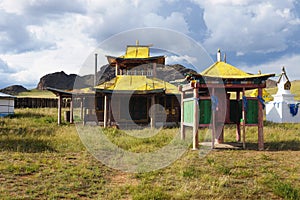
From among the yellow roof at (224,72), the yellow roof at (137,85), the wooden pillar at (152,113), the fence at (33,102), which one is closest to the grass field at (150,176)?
the yellow roof at (224,72)

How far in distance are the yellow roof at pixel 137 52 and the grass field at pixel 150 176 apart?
1386cm

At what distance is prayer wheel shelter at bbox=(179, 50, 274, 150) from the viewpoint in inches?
472

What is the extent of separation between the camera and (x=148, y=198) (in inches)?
241

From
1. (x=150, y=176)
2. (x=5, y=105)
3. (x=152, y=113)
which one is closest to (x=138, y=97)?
(x=152, y=113)

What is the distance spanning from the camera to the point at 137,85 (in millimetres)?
23156

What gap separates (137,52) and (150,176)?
18418 mm

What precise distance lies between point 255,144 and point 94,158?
26.2ft

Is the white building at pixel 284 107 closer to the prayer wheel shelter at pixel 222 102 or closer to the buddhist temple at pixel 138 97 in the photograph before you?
the buddhist temple at pixel 138 97

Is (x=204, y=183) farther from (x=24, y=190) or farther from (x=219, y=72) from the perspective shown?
(x=219, y=72)

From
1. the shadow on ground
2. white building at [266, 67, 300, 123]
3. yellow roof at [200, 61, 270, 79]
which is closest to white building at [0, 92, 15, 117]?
the shadow on ground

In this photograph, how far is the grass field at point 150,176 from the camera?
6.51 m

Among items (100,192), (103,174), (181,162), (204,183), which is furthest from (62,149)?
(204,183)

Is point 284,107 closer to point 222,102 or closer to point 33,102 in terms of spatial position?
point 222,102

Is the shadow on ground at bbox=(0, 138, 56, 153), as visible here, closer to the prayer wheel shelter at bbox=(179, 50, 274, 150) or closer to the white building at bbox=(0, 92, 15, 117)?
the prayer wheel shelter at bbox=(179, 50, 274, 150)
